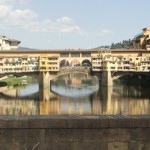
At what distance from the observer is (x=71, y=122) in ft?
21.3

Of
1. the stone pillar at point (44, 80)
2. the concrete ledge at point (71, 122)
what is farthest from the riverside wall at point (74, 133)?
the stone pillar at point (44, 80)

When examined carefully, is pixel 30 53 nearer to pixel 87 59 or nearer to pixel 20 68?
pixel 20 68

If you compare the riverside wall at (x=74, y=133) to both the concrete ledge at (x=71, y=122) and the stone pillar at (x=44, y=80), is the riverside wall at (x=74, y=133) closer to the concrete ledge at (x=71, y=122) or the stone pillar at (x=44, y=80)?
the concrete ledge at (x=71, y=122)

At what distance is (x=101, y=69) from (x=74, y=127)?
6589 centimetres

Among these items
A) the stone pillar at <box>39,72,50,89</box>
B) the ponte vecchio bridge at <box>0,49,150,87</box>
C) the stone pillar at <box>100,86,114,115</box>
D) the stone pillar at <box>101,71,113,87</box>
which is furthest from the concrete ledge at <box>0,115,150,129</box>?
the stone pillar at <box>101,71,113,87</box>

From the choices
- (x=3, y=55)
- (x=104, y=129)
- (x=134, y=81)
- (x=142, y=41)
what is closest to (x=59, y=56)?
(x=3, y=55)

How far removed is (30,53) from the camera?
7512cm

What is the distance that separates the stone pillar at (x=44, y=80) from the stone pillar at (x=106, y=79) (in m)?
10.4

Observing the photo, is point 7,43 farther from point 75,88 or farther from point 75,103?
point 75,103

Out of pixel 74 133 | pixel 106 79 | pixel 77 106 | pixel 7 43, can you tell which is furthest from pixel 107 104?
pixel 7 43

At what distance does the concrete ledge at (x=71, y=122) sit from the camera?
6.44 meters

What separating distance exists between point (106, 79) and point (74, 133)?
62.4 metres

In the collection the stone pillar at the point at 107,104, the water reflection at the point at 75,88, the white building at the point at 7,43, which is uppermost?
the white building at the point at 7,43

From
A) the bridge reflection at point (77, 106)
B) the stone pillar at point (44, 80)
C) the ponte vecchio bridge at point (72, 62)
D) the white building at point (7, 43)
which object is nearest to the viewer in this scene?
the bridge reflection at point (77, 106)
